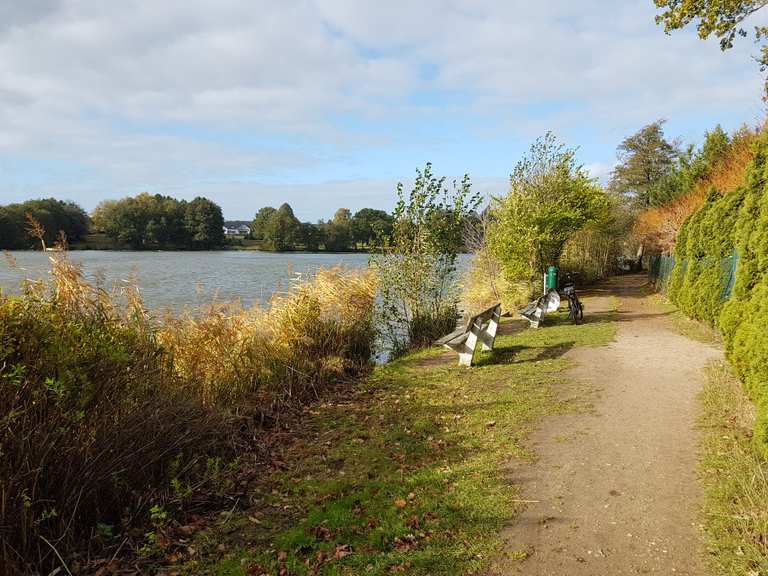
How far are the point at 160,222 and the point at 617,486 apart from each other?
58489 millimetres

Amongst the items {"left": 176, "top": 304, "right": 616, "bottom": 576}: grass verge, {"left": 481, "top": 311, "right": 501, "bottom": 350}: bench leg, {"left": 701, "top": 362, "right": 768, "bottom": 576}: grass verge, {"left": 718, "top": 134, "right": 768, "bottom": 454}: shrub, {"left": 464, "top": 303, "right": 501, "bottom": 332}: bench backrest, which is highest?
{"left": 718, "top": 134, "right": 768, "bottom": 454}: shrub

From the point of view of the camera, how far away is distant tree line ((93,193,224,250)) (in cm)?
4941

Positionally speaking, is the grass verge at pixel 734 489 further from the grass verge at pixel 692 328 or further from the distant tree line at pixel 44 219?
the distant tree line at pixel 44 219

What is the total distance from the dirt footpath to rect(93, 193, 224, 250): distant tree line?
46.6 meters

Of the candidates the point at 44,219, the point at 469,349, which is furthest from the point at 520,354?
the point at 44,219

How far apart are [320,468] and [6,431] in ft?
8.64

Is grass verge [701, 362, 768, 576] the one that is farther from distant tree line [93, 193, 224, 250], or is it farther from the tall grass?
distant tree line [93, 193, 224, 250]

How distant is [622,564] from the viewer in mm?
3098

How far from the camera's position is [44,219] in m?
29.6

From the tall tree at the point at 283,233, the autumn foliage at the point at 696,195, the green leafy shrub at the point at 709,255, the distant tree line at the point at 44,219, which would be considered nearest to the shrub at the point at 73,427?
the green leafy shrub at the point at 709,255

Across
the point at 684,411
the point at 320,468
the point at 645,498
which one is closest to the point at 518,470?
the point at 645,498

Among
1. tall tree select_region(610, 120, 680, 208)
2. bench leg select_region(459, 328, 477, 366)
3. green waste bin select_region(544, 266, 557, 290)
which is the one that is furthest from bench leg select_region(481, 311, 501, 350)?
tall tree select_region(610, 120, 680, 208)

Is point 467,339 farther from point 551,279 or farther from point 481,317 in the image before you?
point 551,279

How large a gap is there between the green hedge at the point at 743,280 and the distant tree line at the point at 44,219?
2717cm
